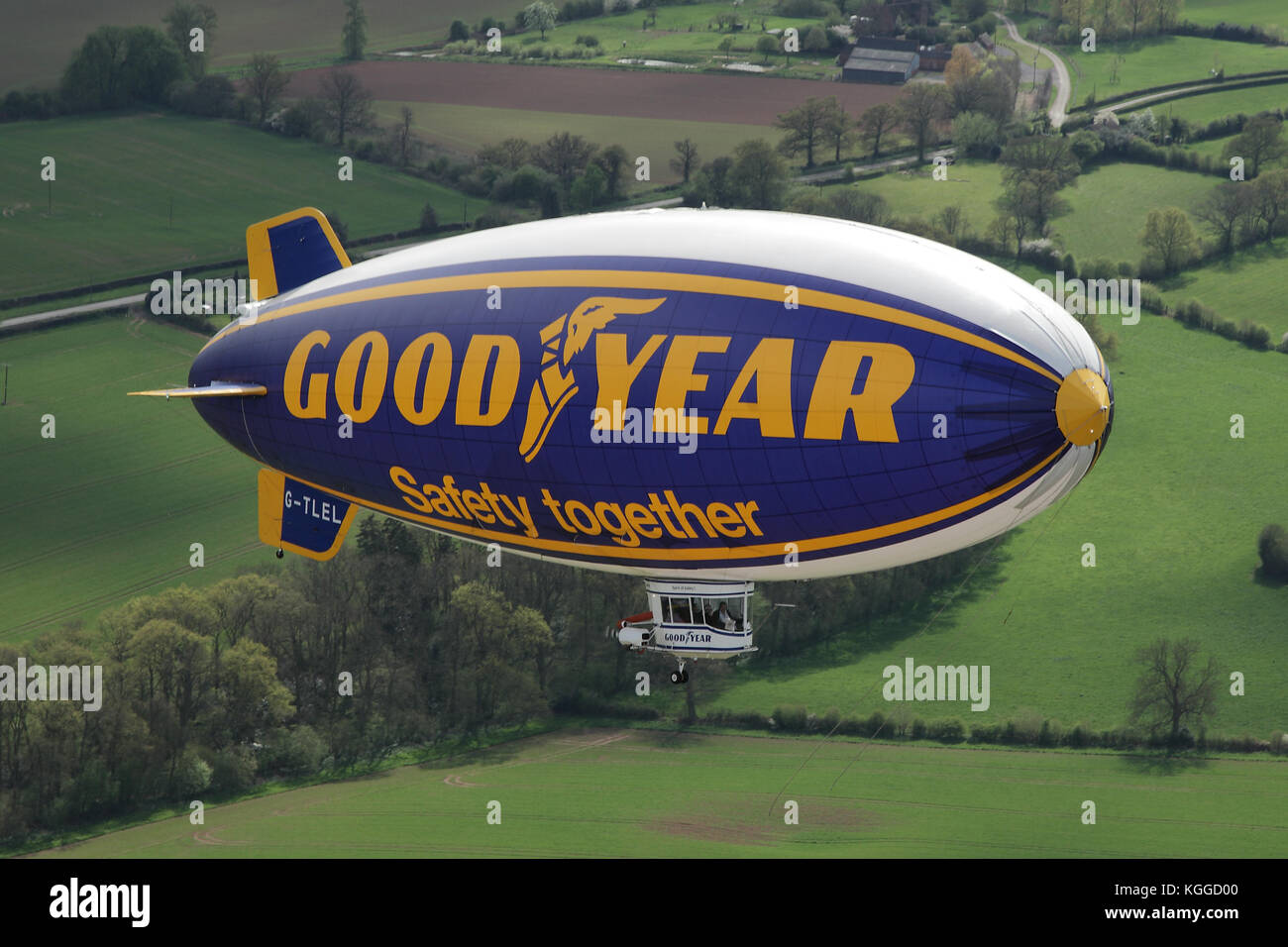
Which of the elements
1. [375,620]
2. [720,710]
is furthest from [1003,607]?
[375,620]

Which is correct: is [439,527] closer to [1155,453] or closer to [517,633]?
[517,633]

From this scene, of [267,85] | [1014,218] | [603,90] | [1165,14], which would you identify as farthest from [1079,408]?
[1165,14]

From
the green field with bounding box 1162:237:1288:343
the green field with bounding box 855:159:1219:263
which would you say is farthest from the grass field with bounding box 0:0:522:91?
the green field with bounding box 1162:237:1288:343

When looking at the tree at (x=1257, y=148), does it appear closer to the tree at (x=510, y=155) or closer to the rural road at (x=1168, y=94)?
the rural road at (x=1168, y=94)

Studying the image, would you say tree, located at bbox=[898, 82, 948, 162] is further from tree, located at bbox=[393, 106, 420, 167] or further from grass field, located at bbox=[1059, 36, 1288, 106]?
tree, located at bbox=[393, 106, 420, 167]

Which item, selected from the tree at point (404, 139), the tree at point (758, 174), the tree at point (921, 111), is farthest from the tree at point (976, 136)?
the tree at point (404, 139)

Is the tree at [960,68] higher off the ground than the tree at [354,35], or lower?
lower
